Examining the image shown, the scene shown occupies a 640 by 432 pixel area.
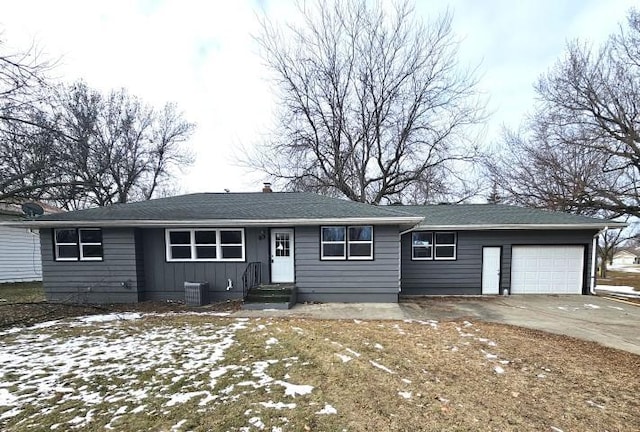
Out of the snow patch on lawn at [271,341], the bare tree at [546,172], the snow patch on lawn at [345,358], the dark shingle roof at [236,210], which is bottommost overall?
the snow patch on lawn at [271,341]

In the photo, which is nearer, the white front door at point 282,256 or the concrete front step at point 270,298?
the concrete front step at point 270,298

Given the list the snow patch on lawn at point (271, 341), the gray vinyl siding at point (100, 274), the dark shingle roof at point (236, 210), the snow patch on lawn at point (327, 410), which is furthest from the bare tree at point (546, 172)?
the gray vinyl siding at point (100, 274)

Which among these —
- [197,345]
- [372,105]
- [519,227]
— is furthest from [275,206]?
[372,105]

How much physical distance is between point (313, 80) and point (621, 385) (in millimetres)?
18383

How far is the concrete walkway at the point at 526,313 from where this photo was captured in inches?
254

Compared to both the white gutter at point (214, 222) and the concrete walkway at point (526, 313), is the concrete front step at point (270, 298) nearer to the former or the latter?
the concrete walkway at point (526, 313)

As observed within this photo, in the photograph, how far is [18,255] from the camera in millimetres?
15266

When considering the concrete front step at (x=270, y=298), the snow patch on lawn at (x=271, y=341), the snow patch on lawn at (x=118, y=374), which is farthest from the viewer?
the concrete front step at (x=270, y=298)

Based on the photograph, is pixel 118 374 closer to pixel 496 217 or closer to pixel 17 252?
pixel 496 217

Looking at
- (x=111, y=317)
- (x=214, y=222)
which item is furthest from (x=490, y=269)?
(x=111, y=317)

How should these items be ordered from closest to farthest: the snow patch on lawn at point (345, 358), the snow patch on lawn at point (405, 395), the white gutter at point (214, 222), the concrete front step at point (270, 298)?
the snow patch on lawn at point (405, 395) < the snow patch on lawn at point (345, 358) < the concrete front step at point (270, 298) < the white gutter at point (214, 222)

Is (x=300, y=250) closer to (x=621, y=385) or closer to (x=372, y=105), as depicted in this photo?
(x=621, y=385)

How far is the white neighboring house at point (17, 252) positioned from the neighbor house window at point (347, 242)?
564 inches

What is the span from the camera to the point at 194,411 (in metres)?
3.31
